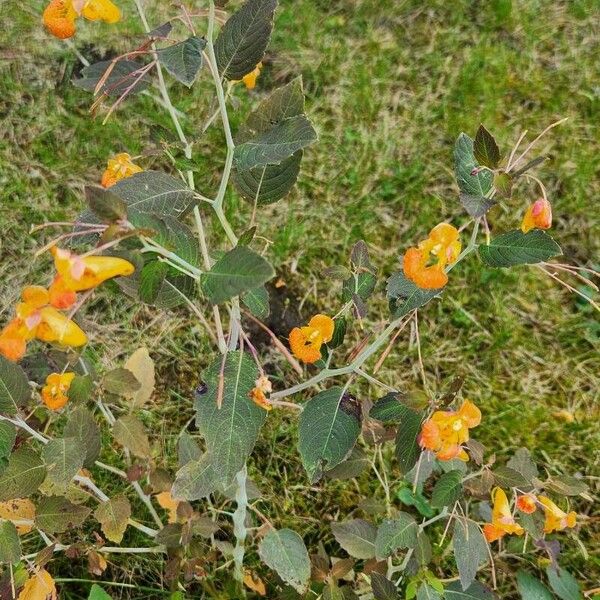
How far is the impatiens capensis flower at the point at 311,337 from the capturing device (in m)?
1.25

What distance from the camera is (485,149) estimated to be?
41.9 inches

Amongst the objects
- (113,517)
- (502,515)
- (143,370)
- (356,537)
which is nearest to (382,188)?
(143,370)

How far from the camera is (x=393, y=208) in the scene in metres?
2.39

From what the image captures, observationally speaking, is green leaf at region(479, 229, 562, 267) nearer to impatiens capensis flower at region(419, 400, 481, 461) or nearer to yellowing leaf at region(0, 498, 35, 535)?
impatiens capensis flower at region(419, 400, 481, 461)

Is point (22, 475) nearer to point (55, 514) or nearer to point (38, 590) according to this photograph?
point (55, 514)

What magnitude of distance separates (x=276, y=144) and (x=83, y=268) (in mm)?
371

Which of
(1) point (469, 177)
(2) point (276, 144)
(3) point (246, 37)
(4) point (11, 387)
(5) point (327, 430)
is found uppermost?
(3) point (246, 37)

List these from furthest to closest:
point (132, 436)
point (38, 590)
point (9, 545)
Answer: point (132, 436) < point (38, 590) < point (9, 545)

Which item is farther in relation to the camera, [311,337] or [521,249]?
[311,337]

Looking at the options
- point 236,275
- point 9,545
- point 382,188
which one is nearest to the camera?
point 236,275

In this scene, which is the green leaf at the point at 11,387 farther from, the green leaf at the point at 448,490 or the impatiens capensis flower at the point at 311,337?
the green leaf at the point at 448,490

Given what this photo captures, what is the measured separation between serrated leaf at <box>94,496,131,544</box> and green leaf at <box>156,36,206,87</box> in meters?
0.89

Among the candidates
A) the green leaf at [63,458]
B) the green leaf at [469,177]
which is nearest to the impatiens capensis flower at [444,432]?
the green leaf at [469,177]

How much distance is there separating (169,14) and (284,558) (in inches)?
77.7
